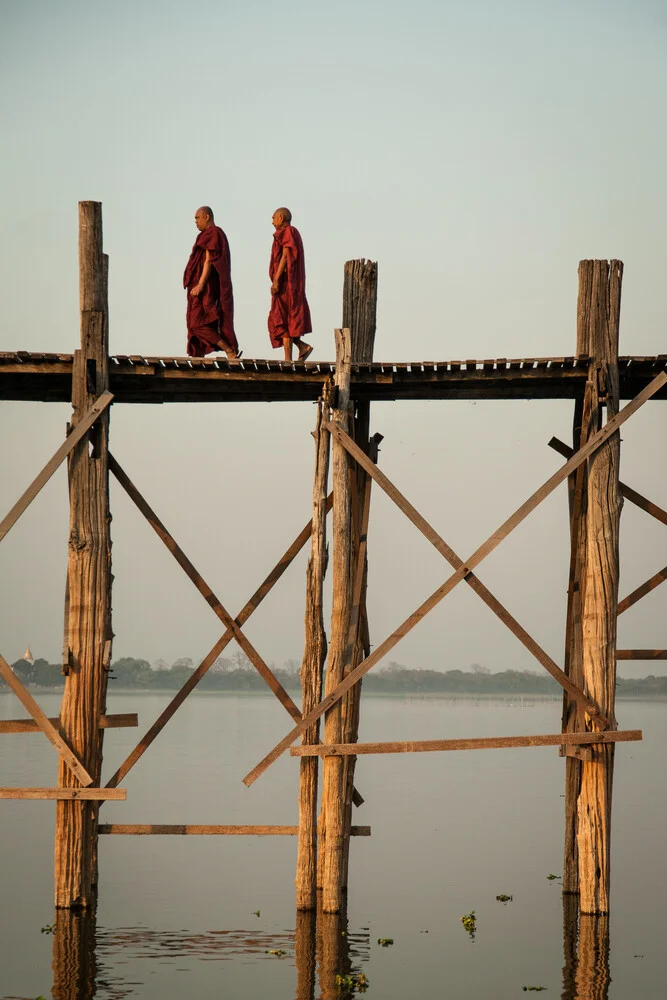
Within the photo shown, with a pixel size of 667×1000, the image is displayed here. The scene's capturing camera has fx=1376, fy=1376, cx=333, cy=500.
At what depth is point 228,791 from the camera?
85.4 ft

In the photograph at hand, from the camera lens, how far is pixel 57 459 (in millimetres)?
11117

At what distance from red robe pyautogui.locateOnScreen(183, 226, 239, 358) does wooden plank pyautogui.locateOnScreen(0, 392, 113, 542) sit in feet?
3.65

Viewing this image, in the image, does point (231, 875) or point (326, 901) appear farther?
point (231, 875)

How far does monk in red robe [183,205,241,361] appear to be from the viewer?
11898 millimetres

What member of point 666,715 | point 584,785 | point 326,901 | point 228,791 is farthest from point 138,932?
point 666,715

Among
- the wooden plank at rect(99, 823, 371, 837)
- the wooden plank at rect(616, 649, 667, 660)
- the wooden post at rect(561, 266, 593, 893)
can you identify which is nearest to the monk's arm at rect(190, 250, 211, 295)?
the wooden post at rect(561, 266, 593, 893)

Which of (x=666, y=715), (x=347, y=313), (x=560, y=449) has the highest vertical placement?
(x=347, y=313)

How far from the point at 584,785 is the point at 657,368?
348 cm

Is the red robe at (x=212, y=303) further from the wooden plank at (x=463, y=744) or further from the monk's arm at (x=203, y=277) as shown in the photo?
the wooden plank at (x=463, y=744)

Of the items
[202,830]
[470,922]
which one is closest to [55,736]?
[202,830]

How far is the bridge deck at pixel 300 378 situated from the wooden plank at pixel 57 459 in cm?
36

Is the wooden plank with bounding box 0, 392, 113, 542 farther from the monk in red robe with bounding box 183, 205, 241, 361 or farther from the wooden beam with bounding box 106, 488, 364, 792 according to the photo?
the wooden beam with bounding box 106, 488, 364, 792

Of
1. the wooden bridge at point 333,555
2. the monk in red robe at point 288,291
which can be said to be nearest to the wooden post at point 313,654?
the wooden bridge at point 333,555

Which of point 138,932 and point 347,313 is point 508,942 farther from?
point 347,313
